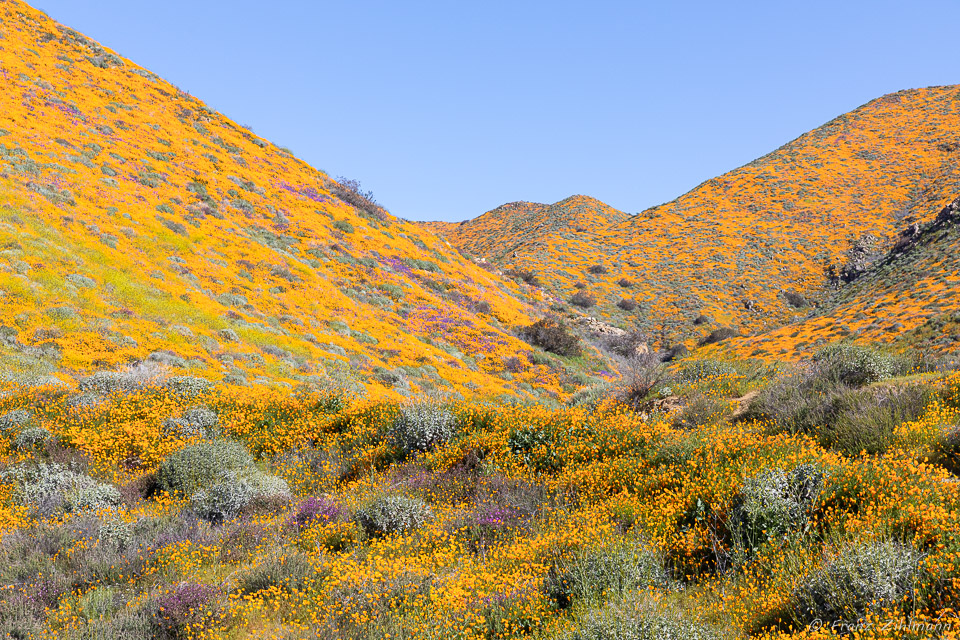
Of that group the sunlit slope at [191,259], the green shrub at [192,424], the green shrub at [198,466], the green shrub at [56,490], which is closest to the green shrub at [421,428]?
the green shrub at [198,466]

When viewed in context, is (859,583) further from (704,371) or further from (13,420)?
(13,420)

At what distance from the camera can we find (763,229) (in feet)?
178

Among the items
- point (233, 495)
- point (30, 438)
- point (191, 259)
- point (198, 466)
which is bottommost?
point (233, 495)

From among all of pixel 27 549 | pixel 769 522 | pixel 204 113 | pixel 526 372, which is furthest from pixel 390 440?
pixel 204 113

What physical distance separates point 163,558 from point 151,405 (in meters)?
5.41

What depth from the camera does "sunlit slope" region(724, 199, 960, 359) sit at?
19844mm

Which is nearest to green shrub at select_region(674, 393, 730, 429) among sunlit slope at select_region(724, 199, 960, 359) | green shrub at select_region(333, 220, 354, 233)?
sunlit slope at select_region(724, 199, 960, 359)

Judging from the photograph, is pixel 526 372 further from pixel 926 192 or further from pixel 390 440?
pixel 926 192

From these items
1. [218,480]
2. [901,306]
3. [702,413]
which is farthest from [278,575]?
[901,306]

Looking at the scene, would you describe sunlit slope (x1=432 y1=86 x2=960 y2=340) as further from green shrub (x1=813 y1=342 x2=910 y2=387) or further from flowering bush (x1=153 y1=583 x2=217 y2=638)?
flowering bush (x1=153 y1=583 x2=217 y2=638)

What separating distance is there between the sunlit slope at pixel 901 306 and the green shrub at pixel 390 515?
18233mm

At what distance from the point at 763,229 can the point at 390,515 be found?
5934cm

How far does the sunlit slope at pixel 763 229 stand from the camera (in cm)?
4509

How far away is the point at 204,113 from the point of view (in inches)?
1417
